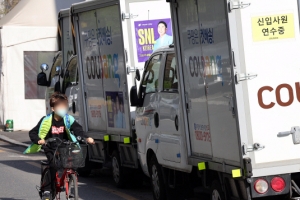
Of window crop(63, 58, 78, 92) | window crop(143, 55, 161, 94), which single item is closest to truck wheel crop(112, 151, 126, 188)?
window crop(143, 55, 161, 94)

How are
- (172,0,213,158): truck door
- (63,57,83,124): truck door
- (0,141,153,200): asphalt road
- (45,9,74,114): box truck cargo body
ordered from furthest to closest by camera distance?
(45,9,74,114): box truck cargo body
(63,57,83,124): truck door
(0,141,153,200): asphalt road
(172,0,213,158): truck door

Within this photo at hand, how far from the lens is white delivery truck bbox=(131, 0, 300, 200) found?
7582 millimetres

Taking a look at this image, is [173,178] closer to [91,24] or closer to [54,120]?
[54,120]

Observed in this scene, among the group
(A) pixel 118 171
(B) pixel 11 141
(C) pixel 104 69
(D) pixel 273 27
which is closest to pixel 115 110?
(C) pixel 104 69

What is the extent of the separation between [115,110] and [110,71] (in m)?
0.65

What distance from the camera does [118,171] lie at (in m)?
12.4

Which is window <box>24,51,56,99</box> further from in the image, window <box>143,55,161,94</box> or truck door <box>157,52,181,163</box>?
truck door <box>157,52,181,163</box>

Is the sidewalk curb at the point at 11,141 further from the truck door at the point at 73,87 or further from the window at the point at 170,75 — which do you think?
the window at the point at 170,75

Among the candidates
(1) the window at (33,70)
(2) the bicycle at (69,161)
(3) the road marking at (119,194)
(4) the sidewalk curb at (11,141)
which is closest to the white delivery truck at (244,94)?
(2) the bicycle at (69,161)

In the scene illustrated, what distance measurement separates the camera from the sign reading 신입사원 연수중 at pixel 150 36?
466 inches

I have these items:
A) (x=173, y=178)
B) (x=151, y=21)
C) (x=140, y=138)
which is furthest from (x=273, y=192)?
(x=151, y=21)

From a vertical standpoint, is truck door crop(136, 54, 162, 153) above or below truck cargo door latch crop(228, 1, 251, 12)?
below

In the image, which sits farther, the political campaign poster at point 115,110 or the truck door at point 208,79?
the political campaign poster at point 115,110

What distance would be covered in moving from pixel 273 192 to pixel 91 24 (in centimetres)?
642
